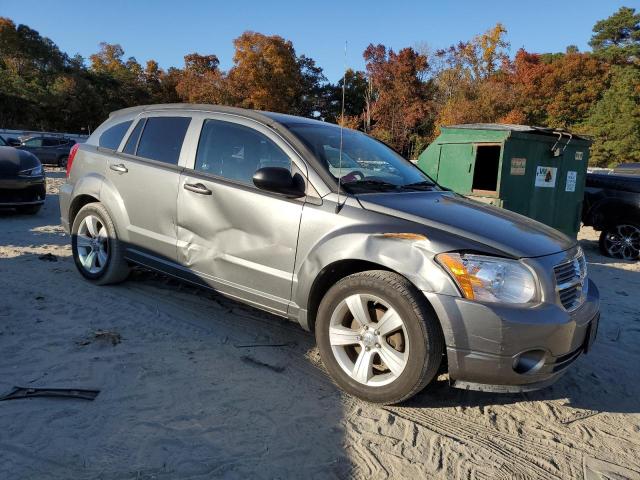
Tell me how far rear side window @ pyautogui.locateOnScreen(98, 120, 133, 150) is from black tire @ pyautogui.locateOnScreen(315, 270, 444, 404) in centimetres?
286

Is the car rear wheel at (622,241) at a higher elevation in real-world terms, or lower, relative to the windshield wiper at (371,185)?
lower

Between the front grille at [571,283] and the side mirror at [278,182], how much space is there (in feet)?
5.45

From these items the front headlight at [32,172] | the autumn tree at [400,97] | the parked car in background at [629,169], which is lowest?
the front headlight at [32,172]

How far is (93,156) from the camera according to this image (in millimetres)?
4863

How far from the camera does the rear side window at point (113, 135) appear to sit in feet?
15.7

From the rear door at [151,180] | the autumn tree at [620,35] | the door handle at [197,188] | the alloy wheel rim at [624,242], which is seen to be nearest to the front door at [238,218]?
the door handle at [197,188]

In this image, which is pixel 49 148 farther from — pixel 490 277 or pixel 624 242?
pixel 490 277

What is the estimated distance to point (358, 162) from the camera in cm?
385

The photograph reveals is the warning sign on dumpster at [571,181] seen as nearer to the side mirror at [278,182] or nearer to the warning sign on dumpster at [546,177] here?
the warning sign on dumpster at [546,177]

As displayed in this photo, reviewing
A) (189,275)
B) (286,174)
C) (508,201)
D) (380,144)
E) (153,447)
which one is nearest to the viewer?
(153,447)

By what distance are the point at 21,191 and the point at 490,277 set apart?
803 centimetres

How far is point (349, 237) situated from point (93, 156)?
3053 mm

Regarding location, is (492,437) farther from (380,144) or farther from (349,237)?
(380,144)

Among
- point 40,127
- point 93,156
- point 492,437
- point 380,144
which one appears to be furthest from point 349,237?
point 40,127
